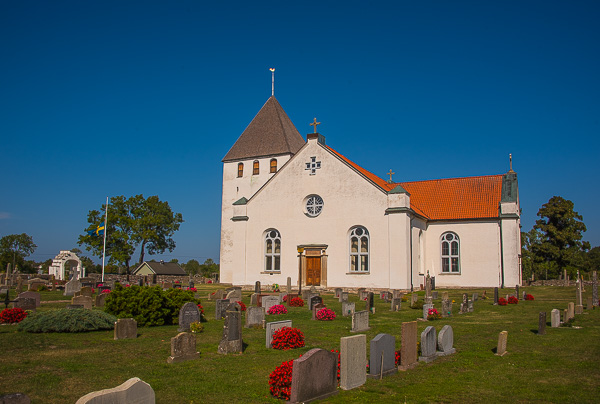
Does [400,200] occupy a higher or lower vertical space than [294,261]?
higher

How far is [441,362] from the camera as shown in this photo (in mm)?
11008

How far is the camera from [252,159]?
152 feet

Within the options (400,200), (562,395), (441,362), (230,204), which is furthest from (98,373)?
(230,204)

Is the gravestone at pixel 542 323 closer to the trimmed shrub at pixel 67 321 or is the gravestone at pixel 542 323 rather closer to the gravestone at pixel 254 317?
the gravestone at pixel 254 317

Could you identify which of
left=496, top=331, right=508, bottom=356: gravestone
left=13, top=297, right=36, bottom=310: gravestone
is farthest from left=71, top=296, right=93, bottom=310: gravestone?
left=496, top=331, right=508, bottom=356: gravestone

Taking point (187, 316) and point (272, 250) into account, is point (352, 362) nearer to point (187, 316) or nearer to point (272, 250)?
point (187, 316)

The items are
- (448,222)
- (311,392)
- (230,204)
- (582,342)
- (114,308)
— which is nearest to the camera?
(311,392)

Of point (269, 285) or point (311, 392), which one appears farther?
point (269, 285)

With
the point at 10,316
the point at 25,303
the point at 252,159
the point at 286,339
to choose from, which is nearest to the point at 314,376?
the point at 286,339

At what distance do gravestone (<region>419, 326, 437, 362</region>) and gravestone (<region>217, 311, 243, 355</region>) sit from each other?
4.42 metres

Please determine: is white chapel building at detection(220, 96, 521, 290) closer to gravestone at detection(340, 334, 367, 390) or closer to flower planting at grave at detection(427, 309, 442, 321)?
flower planting at grave at detection(427, 309, 442, 321)

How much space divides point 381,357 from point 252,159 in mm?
37963

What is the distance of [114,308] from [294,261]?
63.4 feet

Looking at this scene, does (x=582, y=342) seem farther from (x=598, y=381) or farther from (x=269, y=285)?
(x=269, y=285)
